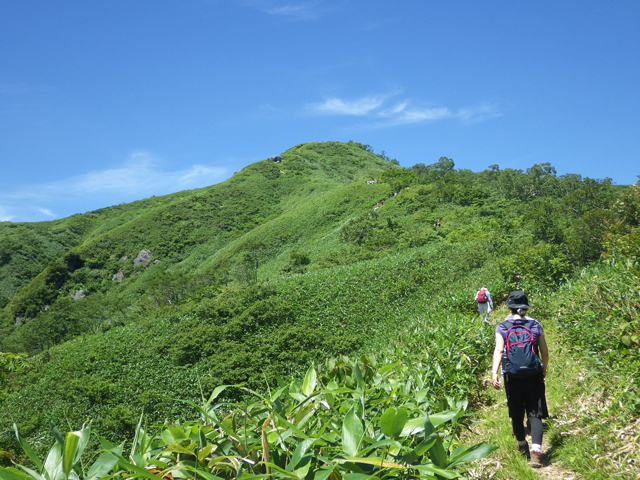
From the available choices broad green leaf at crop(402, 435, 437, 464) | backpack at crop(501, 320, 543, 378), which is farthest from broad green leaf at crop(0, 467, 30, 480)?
backpack at crop(501, 320, 543, 378)

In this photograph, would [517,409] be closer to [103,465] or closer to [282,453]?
[282,453]

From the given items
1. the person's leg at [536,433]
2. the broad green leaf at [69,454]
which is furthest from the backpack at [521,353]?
the broad green leaf at [69,454]

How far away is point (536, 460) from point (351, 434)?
9.27 feet

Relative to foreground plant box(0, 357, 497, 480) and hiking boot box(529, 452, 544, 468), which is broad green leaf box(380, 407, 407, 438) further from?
hiking boot box(529, 452, 544, 468)

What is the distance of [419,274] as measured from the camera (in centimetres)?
1834

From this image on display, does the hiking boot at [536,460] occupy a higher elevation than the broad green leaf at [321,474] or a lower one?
lower

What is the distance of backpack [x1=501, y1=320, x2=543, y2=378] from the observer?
3373 millimetres

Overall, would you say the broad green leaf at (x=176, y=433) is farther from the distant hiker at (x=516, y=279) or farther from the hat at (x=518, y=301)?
the distant hiker at (x=516, y=279)

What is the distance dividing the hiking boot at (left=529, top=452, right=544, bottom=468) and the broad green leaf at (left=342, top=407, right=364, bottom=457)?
107 inches

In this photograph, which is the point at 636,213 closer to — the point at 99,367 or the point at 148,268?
the point at 99,367

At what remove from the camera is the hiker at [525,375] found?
11.1 ft

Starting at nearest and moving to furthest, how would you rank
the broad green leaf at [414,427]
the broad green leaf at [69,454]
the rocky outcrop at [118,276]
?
the broad green leaf at [69,454] < the broad green leaf at [414,427] < the rocky outcrop at [118,276]

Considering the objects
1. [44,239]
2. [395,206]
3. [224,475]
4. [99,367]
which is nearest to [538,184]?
[395,206]

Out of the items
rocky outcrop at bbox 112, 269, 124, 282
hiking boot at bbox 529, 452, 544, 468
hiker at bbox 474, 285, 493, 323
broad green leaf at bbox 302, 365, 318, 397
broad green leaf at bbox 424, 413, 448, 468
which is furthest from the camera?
rocky outcrop at bbox 112, 269, 124, 282
